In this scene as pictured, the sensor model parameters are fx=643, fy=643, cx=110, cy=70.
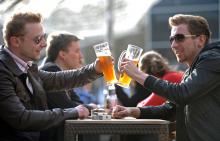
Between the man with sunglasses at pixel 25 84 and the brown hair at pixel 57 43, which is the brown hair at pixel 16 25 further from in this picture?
the brown hair at pixel 57 43

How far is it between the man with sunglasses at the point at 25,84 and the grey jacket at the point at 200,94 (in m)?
0.56

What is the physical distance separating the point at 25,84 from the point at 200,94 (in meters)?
1.09

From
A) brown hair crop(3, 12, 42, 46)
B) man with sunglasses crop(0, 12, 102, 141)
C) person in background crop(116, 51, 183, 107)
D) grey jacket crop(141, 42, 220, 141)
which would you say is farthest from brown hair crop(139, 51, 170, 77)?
brown hair crop(3, 12, 42, 46)

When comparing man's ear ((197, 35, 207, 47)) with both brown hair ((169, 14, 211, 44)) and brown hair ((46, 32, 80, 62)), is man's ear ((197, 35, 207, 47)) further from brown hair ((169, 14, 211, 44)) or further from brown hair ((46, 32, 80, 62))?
brown hair ((46, 32, 80, 62))

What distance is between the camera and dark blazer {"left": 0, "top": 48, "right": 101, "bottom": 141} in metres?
3.78

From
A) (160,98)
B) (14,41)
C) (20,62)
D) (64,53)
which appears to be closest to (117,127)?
(20,62)

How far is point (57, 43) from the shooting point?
5984 mm

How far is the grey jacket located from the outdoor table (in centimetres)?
26

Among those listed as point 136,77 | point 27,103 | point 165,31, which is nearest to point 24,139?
point 27,103

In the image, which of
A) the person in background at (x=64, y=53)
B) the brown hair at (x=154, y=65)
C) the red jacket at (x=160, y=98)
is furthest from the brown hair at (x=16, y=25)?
the brown hair at (x=154, y=65)

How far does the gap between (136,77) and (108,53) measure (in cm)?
28

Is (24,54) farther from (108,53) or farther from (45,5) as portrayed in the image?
(45,5)

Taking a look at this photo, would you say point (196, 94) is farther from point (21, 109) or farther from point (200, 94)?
point (21, 109)

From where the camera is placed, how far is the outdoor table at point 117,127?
382cm
